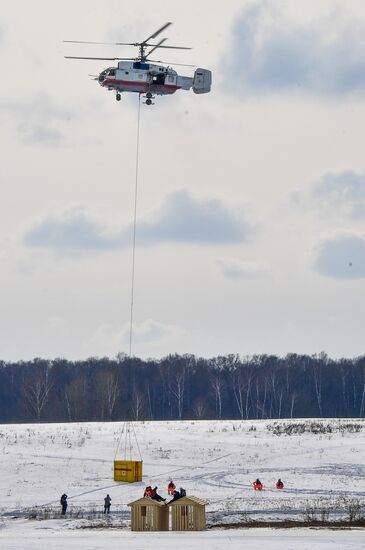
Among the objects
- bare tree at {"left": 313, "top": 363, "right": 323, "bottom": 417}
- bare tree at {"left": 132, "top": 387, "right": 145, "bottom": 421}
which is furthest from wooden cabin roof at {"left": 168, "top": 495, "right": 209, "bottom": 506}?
bare tree at {"left": 313, "top": 363, "right": 323, "bottom": 417}

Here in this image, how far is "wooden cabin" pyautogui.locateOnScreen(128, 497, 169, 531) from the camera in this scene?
129ft

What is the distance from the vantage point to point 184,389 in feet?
479

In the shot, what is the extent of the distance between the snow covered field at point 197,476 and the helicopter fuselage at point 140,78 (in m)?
20.9

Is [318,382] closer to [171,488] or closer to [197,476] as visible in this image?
[197,476]

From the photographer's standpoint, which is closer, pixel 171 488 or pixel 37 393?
pixel 171 488

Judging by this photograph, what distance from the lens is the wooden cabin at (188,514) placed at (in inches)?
1540

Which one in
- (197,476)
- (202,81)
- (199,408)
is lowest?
(197,476)

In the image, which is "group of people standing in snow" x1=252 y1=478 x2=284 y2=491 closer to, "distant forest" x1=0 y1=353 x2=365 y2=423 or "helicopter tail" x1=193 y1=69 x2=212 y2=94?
"helicopter tail" x1=193 y1=69 x2=212 y2=94

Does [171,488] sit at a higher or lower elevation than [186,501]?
higher

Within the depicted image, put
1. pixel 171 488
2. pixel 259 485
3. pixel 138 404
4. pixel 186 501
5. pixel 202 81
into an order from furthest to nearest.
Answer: pixel 138 404, pixel 202 81, pixel 259 485, pixel 171 488, pixel 186 501

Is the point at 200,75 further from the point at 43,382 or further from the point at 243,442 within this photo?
the point at 43,382

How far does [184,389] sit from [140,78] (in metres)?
97.5

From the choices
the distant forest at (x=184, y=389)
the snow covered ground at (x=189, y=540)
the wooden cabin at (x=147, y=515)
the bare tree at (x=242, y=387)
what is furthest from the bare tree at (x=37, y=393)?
the snow covered ground at (x=189, y=540)

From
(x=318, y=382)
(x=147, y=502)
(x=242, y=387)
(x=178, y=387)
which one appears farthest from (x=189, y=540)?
(x=318, y=382)
